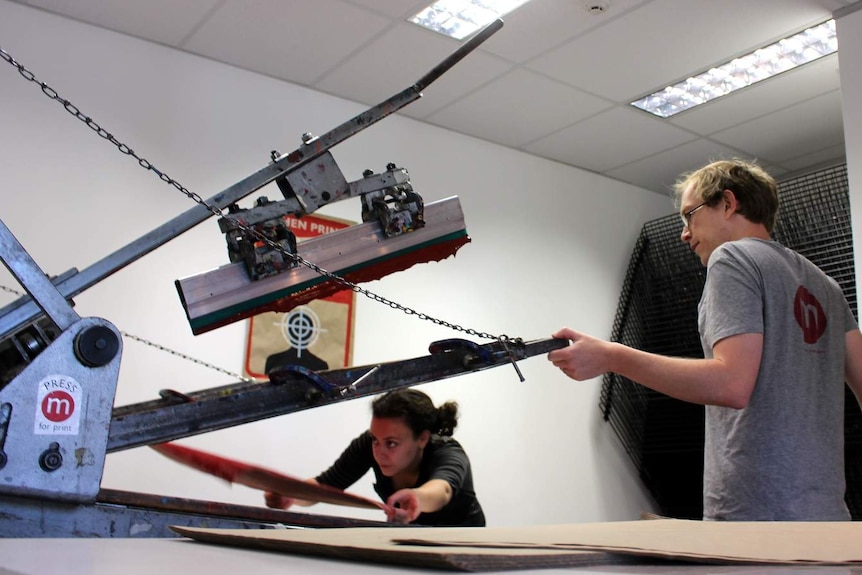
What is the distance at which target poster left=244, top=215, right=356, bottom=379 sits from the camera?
339 centimetres

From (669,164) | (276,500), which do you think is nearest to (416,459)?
(276,500)

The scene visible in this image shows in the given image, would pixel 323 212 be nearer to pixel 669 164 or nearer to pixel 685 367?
pixel 669 164

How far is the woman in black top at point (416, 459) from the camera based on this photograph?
82.4 inches

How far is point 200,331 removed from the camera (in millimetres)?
1288

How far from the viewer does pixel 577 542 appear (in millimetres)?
477

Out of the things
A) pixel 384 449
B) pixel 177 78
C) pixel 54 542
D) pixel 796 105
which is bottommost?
pixel 54 542

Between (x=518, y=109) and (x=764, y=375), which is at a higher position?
(x=518, y=109)

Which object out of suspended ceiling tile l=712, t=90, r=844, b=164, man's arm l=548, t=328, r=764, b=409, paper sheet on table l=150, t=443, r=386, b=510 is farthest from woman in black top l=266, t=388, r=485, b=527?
suspended ceiling tile l=712, t=90, r=844, b=164

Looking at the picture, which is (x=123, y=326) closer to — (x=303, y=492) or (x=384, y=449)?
(x=384, y=449)

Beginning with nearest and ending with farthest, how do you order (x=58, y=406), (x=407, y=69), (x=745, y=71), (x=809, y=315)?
1. (x=58, y=406)
2. (x=809, y=315)
3. (x=407, y=69)
4. (x=745, y=71)

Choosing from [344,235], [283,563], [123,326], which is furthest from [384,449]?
[283,563]

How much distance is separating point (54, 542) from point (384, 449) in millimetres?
1617

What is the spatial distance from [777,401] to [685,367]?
19 centimetres

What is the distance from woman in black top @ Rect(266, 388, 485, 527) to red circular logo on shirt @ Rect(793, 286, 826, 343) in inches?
34.2
